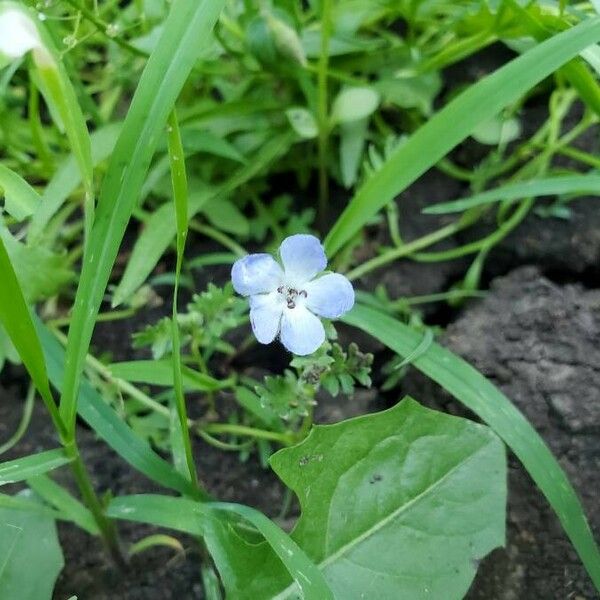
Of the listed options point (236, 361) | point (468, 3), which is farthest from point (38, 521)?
point (468, 3)

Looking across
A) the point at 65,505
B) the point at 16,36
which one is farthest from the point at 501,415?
the point at 16,36

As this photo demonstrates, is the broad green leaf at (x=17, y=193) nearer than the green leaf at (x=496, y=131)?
Yes

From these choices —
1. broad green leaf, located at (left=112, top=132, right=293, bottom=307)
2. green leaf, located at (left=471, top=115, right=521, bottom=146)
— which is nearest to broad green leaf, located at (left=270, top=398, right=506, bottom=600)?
broad green leaf, located at (left=112, top=132, right=293, bottom=307)

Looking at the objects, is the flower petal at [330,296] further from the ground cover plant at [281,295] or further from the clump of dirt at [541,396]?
the clump of dirt at [541,396]

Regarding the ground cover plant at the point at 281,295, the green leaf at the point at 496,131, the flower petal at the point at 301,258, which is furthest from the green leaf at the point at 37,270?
the green leaf at the point at 496,131

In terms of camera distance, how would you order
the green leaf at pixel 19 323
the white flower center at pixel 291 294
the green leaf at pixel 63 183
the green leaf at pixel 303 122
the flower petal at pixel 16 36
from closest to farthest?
the flower petal at pixel 16 36 → the green leaf at pixel 19 323 → the white flower center at pixel 291 294 → the green leaf at pixel 63 183 → the green leaf at pixel 303 122

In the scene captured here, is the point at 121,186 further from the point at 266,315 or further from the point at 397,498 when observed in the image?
the point at 397,498

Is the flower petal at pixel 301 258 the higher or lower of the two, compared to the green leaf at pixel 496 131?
higher
